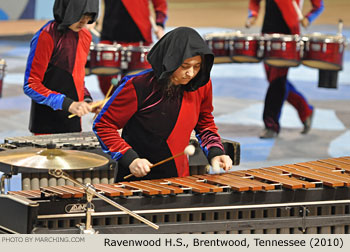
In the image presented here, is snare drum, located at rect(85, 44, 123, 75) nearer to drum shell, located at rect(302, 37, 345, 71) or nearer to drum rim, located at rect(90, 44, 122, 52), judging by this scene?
drum rim, located at rect(90, 44, 122, 52)

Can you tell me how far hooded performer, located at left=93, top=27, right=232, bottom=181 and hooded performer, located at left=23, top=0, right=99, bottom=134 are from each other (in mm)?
786

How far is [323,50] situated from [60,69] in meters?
3.94

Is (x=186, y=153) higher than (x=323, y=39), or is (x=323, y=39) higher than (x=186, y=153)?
(x=323, y=39)

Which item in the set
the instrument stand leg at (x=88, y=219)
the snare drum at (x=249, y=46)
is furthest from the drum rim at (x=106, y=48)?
the instrument stand leg at (x=88, y=219)

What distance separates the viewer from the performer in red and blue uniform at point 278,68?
884 centimetres

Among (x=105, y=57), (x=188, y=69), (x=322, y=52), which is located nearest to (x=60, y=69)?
(x=188, y=69)

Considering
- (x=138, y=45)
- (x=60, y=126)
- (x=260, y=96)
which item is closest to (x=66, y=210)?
(x=60, y=126)

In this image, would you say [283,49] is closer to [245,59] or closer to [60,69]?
[245,59]

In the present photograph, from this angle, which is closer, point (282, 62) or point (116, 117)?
point (116, 117)

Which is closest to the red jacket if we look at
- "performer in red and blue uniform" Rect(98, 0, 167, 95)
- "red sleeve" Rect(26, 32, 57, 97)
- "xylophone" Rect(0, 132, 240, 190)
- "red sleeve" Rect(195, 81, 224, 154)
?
"performer in red and blue uniform" Rect(98, 0, 167, 95)

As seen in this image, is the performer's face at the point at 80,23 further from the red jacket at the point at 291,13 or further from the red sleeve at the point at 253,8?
the red sleeve at the point at 253,8

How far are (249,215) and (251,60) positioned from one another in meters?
4.94

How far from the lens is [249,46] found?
28.5ft

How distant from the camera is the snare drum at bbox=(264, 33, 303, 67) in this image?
28.1 ft
